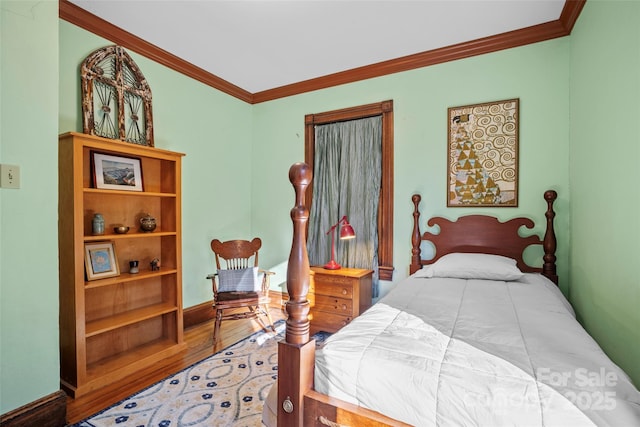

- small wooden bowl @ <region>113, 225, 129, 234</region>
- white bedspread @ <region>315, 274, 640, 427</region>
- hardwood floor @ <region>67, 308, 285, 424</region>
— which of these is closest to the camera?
white bedspread @ <region>315, 274, 640, 427</region>

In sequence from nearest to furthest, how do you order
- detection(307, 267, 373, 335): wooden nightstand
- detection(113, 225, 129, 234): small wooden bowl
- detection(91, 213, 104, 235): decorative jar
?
detection(91, 213, 104, 235): decorative jar → detection(113, 225, 129, 234): small wooden bowl → detection(307, 267, 373, 335): wooden nightstand

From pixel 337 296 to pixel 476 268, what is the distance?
121cm

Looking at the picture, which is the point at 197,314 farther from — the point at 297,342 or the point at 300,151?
the point at 297,342

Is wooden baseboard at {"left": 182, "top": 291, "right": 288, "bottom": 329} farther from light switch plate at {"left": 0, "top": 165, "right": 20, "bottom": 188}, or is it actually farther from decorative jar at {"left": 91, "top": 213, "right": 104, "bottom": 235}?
light switch plate at {"left": 0, "top": 165, "right": 20, "bottom": 188}

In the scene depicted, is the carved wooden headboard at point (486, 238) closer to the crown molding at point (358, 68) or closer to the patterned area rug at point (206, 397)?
the crown molding at point (358, 68)

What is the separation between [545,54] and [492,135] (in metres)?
0.73

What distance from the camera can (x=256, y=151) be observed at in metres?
4.09

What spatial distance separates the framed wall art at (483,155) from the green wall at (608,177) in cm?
43

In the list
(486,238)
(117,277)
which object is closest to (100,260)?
(117,277)

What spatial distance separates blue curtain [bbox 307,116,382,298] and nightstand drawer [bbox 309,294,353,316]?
48 centimetres

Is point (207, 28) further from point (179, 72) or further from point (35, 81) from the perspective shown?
point (35, 81)

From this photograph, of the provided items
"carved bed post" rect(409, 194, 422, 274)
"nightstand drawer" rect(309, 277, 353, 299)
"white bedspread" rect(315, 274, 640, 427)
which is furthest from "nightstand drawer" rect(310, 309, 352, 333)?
"white bedspread" rect(315, 274, 640, 427)

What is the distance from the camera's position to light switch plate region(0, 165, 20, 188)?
1.63m

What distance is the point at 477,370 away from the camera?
98 cm
